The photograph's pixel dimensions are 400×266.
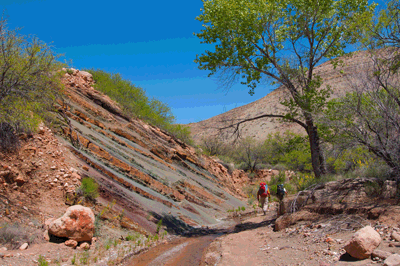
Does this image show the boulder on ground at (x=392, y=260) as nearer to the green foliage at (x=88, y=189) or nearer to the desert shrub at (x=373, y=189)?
the desert shrub at (x=373, y=189)

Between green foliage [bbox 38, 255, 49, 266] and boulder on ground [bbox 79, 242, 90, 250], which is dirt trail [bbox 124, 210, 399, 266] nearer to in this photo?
boulder on ground [bbox 79, 242, 90, 250]

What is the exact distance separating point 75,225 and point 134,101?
Result: 17060mm

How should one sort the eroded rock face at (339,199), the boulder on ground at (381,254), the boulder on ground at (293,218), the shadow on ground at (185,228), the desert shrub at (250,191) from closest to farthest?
1. the boulder on ground at (381,254)
2. the eroded rock face at (339,199)
3. the boulder on ground at (293,218)
4. the shadow on ground at (185,228)
5. the desert shrub at (250,191)

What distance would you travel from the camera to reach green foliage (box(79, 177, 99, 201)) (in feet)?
26.6

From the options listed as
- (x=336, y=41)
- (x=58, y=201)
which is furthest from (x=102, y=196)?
(x=336, y=41)

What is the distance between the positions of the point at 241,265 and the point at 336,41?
9.27 metres

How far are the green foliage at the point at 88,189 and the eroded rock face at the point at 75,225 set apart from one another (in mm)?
1308

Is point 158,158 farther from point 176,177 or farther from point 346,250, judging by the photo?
point 346,250

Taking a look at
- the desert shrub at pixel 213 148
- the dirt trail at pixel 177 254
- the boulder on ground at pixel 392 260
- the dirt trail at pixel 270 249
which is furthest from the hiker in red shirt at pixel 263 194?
the desert shrub at pixel 213 148

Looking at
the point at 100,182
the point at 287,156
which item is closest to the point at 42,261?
Answer: the point at 100,182

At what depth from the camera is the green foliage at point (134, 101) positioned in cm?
2039

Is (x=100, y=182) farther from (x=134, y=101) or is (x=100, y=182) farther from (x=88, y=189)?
(x=134, y=101)

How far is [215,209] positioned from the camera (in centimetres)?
1484

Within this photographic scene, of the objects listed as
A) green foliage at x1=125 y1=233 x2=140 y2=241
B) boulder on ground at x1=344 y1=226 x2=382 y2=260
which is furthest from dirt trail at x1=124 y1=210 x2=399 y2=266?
green foliage at x1=125 y1=233 x2=140 y2=241
